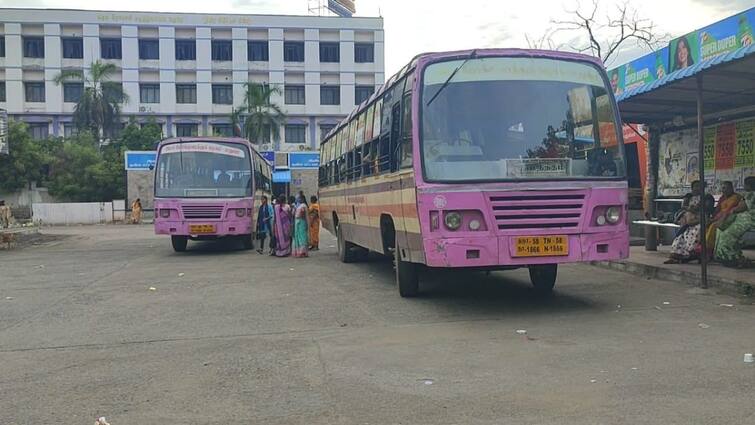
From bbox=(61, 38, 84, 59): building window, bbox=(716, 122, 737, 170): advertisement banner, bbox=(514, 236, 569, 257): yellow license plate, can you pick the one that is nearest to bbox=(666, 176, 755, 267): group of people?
bbox=(716, 122, 737, 170): advertisement banner

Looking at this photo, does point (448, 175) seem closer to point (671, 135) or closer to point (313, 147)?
point (671, 135)

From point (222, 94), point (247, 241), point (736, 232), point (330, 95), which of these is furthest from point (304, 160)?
point (736, 232)

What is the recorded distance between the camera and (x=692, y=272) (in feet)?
31.2

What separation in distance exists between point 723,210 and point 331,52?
59207 millimetres

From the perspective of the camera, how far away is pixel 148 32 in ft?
208

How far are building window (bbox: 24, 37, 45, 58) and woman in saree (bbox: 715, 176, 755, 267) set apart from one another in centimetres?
6541

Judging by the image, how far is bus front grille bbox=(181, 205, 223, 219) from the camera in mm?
15773

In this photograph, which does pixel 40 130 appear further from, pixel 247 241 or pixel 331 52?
pixel 247 241

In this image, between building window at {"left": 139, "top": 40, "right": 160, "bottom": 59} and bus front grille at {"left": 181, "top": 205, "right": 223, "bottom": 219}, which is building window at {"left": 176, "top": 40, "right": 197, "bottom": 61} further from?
bus front grille at {"left": 181, "top": 205, "right": 223, "bottom": 219}

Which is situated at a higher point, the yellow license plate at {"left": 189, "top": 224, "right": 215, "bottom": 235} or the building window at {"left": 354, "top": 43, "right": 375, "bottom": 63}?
the building window at {"left": 354, "top": 43, "right": 375, "bottom": 63}

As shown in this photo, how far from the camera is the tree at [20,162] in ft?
144

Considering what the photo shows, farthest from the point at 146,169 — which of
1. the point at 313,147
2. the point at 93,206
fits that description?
the point at 313,147

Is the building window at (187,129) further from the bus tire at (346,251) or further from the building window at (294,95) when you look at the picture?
the bus tire at (346,251)

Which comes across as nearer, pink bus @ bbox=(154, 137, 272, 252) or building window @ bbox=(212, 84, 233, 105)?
pink bus @ bbox=(154, 137, 272, 252)
